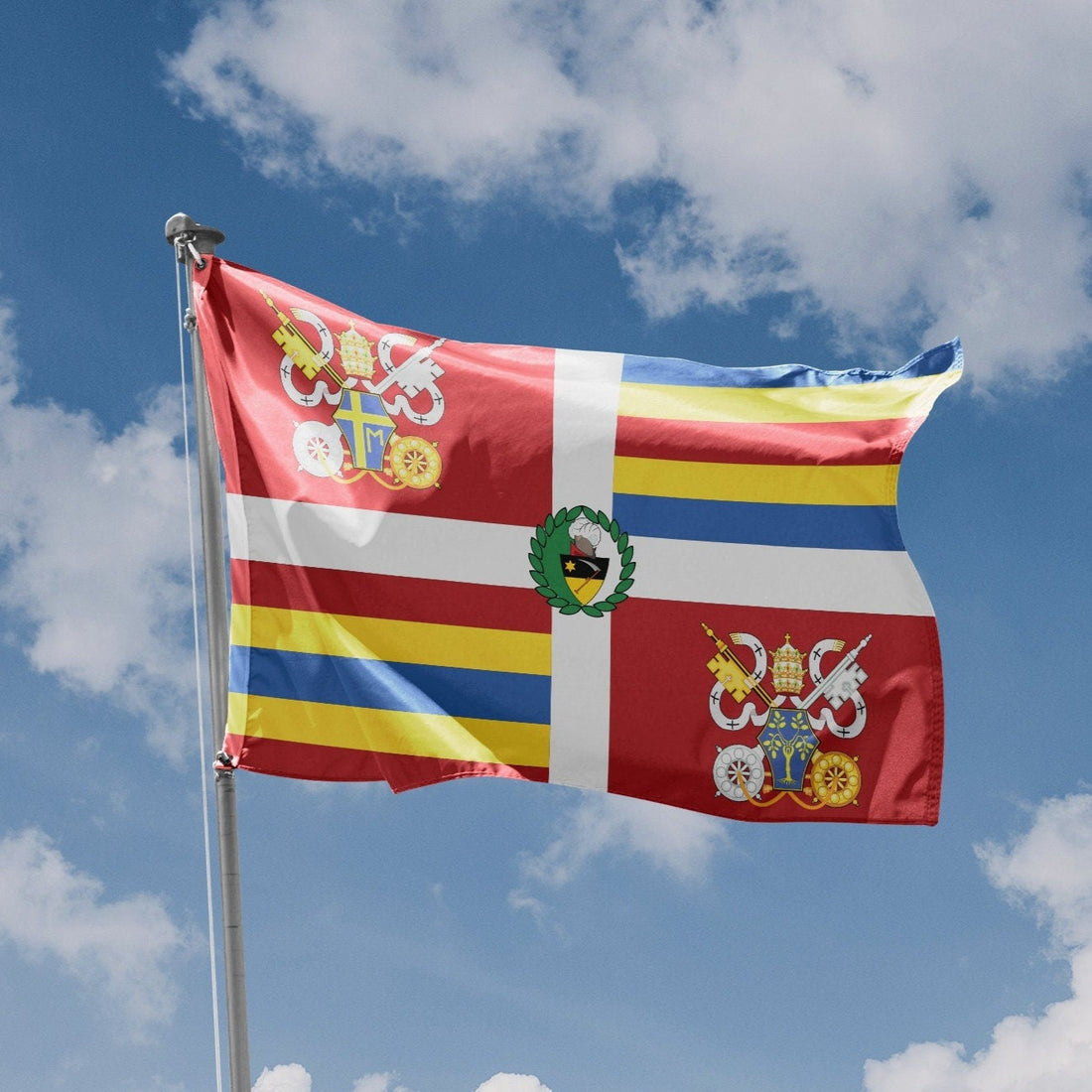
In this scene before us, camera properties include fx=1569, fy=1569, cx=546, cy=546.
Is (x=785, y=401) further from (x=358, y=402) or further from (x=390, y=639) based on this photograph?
(x=390, y=639)

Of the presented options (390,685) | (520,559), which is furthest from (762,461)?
(390,685)

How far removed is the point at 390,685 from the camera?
1062 cm

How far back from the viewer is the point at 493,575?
36.8 feet

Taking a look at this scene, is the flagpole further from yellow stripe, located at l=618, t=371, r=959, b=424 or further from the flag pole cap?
yellow stripe, located at l=618, t=371, r=959, b=424

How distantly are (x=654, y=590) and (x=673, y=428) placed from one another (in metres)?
1.29

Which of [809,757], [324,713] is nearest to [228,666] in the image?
[324,713]

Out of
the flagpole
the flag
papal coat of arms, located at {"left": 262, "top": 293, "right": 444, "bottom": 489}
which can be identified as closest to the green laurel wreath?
the flag

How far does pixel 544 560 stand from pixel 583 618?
51cm

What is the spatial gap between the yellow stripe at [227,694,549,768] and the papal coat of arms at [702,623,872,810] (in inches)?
55.9

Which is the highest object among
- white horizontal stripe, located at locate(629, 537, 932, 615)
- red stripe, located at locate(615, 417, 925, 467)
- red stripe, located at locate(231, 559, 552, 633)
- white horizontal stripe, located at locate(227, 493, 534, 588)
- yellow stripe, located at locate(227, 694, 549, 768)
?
red stripe, located at locate(615, 417, 925, 467)

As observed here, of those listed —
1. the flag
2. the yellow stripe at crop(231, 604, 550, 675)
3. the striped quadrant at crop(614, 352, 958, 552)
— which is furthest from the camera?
the striped quadrant at crop(614, 352, 958, 552)

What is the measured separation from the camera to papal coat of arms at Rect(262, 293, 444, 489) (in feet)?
36.2

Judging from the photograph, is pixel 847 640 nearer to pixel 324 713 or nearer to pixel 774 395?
pixel 774 395

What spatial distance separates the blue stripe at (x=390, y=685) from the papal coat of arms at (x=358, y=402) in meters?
1.34
